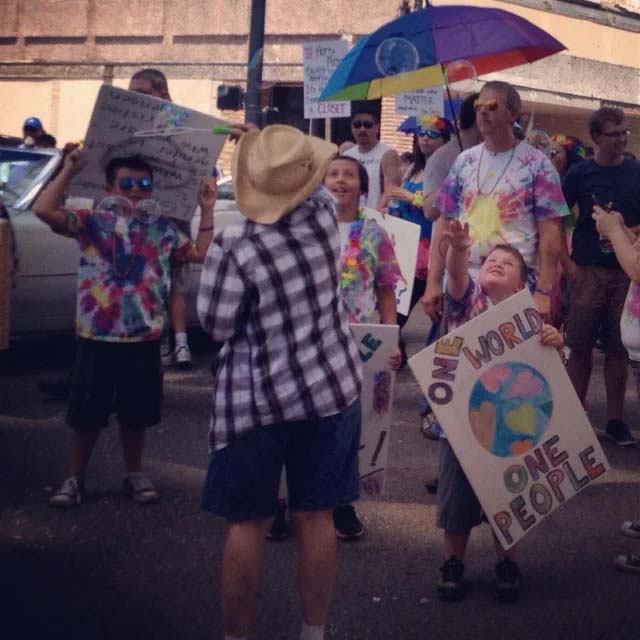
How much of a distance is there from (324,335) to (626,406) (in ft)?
17.8

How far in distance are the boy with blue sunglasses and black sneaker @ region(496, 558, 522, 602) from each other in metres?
1.88

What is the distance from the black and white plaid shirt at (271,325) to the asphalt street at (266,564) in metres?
0.95

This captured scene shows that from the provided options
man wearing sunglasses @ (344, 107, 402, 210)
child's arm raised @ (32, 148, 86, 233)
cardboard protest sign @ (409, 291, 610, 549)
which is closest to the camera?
cardboard protest sign @ (409, 291, 610, 549)

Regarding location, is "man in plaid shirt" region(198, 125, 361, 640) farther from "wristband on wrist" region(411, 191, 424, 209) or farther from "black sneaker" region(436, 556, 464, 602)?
"wristband on wrist" region(411, 191, 424, 209)

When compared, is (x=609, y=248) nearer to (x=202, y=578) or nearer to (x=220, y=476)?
(x=202, y=578)

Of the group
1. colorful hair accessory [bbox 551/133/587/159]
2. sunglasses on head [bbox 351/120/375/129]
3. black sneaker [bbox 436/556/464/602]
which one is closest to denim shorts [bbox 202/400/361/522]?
black sneaker [bbox 436/556/464/602]

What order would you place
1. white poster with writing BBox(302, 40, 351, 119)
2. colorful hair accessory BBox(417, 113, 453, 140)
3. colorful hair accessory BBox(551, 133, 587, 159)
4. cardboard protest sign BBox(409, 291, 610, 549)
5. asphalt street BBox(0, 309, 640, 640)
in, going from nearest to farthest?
asphalt street BBox(0, 309, 640, 640) < cardboard protest sign BBox(409, 291, 610, 549) < colorful hair accessory BBox(417, 113, 453, 140) < colorful hair accessory BBox(551, 133, 587, 159) < white poster with writing BBox(302, 40, 351, 119)

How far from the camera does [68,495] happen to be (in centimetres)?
601

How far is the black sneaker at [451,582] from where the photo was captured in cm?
492

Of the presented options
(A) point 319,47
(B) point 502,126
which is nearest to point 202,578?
(B) point 502,126

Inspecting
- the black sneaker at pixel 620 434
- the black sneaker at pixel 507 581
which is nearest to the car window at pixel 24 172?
the black sneaker at pixel 620 434

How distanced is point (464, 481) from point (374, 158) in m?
3.99

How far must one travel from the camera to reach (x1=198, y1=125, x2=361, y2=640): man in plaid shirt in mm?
4008

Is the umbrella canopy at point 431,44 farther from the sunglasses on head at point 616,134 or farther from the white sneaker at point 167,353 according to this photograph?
the white sneaker at point 167,353
